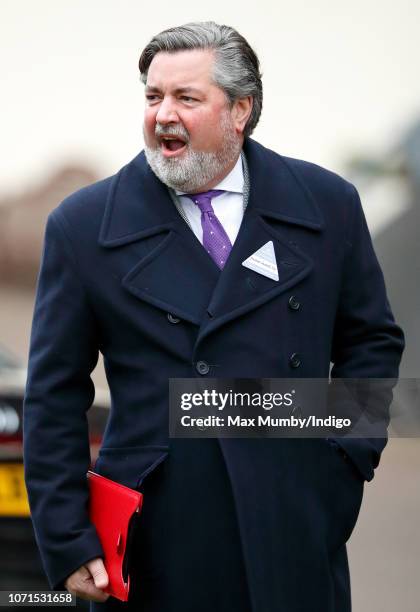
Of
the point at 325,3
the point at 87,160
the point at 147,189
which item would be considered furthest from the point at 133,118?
the point at 147,189

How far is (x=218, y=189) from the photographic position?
337 cm

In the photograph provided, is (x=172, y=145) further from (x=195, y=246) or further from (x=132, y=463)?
(x=132, y=463)

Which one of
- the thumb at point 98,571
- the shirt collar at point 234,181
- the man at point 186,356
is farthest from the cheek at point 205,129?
the thumb at point 98,571

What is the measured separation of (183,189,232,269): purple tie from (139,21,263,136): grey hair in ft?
0.71

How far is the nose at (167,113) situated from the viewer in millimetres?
3184

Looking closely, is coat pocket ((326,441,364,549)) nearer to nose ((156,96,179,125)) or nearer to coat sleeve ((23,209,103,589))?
coat sleeve ((23,209,103,589))

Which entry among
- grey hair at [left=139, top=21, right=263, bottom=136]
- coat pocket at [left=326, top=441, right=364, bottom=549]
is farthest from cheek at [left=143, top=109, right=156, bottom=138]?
coat pocket at [left=326, top=441, right=364, bottom=549]

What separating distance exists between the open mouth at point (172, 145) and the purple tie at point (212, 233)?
0.49 feet

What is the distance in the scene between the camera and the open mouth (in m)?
3.23

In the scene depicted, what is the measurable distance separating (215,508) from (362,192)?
140 cm

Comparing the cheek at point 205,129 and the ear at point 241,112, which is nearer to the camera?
the cheek at point 205,129

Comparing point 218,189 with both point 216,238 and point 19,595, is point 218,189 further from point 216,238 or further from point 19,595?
point 19,595

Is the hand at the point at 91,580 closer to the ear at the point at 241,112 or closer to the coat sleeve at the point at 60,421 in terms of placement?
the coat sleeve at the point at 60,421

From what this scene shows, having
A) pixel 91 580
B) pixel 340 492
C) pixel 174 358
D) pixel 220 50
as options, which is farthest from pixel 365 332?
pixel 91 580
